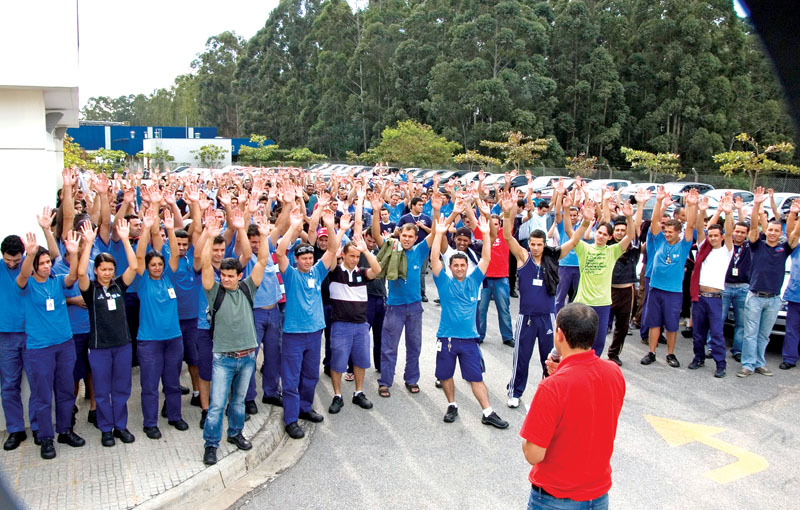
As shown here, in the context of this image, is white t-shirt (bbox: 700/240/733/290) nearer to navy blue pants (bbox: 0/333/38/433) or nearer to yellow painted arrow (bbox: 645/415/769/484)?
yellow painted arrow (bbox: 645/415/769/484)

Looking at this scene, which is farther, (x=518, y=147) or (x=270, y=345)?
(x=518, y=147)

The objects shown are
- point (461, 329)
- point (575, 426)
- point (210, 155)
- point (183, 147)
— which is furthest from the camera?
point (183, 147)

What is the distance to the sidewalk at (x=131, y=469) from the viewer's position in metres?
4.78

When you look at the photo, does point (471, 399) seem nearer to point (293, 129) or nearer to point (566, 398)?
point (566, 398)

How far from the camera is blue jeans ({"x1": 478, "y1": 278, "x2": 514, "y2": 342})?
9.26 metres

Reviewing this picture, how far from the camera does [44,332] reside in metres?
5.45

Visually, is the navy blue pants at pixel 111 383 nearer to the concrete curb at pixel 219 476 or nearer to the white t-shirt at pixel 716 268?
the concrete curb at pixel 219 476

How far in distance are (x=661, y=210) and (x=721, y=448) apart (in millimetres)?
3440

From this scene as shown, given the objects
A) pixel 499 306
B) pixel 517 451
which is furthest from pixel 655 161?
pixel 517 451

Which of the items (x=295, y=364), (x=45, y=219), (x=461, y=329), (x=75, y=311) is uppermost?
(x=45, y=219)

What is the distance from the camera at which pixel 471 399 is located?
7203 mm

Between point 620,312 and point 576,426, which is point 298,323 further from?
point 620,312

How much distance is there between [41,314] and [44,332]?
151mm

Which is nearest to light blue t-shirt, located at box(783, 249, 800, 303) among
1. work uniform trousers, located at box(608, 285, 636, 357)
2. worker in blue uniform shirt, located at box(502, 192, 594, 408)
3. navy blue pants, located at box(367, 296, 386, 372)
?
work uniform trousers, located at box(608, 285, 636, 357)
